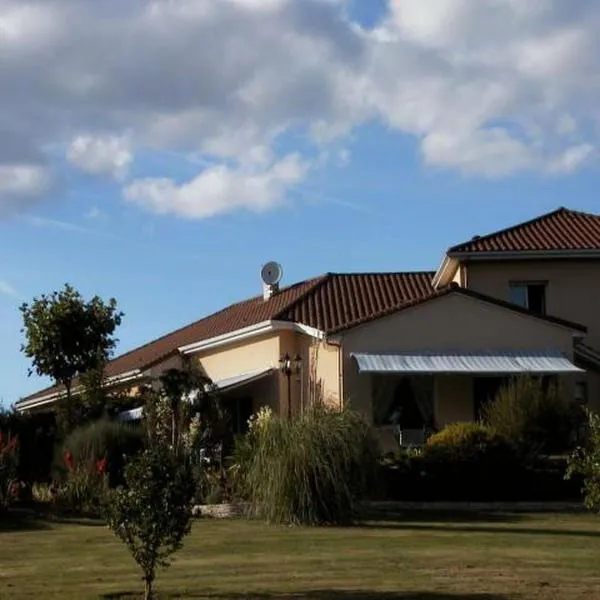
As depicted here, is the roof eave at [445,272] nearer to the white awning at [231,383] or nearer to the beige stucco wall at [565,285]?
the beige stucco wall at [565,285]

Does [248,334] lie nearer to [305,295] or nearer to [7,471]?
[305,295]

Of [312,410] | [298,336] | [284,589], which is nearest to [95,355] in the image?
[298,336]

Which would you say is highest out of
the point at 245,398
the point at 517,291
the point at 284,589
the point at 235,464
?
the point at 517,291

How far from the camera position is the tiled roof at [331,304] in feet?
115

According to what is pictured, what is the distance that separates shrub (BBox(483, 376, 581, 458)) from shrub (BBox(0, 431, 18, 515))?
12105 millimetres

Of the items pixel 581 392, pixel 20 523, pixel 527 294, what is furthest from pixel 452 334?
pixel 20 523

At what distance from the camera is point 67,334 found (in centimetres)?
4053

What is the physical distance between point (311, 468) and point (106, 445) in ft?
25.8

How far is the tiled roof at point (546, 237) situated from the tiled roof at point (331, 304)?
102 inches

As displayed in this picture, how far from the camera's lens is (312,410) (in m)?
24.2

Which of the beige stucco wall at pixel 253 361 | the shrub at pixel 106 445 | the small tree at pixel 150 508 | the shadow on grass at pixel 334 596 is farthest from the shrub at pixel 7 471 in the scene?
the small tree at pixel 150 508

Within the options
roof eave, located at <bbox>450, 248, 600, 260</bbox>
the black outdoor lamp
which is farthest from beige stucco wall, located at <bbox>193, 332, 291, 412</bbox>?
roof eave, located at <bbox>450, 248, 600, 260</bbox>

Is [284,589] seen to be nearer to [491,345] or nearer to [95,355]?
[491,345]

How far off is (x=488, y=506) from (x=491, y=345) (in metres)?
8.62
